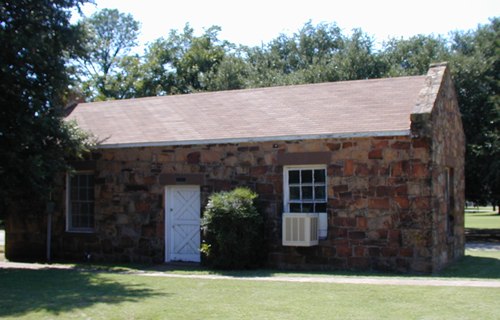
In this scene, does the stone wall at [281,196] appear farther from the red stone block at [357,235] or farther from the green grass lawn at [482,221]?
the green grass lawn at [482,221]

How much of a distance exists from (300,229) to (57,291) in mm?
5711

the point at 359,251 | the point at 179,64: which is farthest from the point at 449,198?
the point at 179,64

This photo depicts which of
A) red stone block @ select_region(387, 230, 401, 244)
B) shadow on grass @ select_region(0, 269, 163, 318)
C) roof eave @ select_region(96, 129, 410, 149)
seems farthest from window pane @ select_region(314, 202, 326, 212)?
shadow on grass @ select_region(0, 269, 163, 318)

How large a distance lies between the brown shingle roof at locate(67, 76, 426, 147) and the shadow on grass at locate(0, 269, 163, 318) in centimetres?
453

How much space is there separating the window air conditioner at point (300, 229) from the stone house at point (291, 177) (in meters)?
0.02

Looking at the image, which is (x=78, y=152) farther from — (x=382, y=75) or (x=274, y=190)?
(x=382, y=75)

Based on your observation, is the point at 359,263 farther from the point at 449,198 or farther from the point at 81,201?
the point at 81,201

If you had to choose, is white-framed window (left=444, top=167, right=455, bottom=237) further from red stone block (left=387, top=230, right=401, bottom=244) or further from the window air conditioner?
the window air conditioner

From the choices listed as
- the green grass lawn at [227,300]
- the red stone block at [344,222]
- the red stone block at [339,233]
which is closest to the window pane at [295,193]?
the red stone block at [344,222]

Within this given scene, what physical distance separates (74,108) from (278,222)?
933cm

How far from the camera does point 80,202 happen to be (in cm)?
1803

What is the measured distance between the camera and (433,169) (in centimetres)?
1419

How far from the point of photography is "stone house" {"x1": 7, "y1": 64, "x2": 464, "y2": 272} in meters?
14.3

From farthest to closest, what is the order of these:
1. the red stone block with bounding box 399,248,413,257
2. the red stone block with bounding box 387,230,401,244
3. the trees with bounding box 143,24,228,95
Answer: the trees with bounding box 143,24,228,95
the red stone block with bounding box 387,230,401,244
the red stone block with bounding box 399,248,413,257
